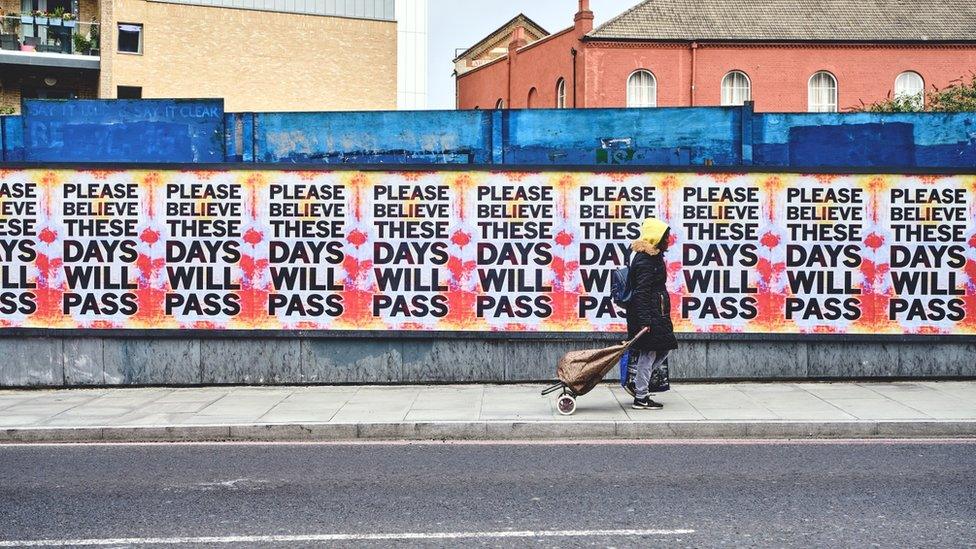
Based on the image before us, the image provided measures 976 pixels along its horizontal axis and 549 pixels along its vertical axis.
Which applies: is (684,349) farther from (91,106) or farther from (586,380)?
(91,106)

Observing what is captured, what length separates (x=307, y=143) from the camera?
40.0 feet

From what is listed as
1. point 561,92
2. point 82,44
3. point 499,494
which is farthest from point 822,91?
point 499,494

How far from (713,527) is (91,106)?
9.42m

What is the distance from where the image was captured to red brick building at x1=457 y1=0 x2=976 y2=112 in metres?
45.0

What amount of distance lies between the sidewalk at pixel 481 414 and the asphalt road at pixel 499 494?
43cm

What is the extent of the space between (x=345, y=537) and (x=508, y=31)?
5762 centimetres

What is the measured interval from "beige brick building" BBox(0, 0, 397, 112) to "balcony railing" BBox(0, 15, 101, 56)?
0.06 meters

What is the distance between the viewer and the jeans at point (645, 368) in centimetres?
986

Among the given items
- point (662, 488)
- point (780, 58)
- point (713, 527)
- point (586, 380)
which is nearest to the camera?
point (713, 527)

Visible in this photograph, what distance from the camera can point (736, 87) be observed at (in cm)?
4594

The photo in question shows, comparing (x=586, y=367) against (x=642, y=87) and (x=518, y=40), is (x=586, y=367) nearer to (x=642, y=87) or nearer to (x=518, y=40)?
(x=642, y=87)

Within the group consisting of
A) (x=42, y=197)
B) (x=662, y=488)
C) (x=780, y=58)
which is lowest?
(x=662, y=488)

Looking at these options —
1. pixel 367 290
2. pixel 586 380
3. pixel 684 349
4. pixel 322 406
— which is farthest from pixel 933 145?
pixel 322 406

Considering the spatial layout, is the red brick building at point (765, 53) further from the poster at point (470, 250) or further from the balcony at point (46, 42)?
the poster at point (470, 250)
